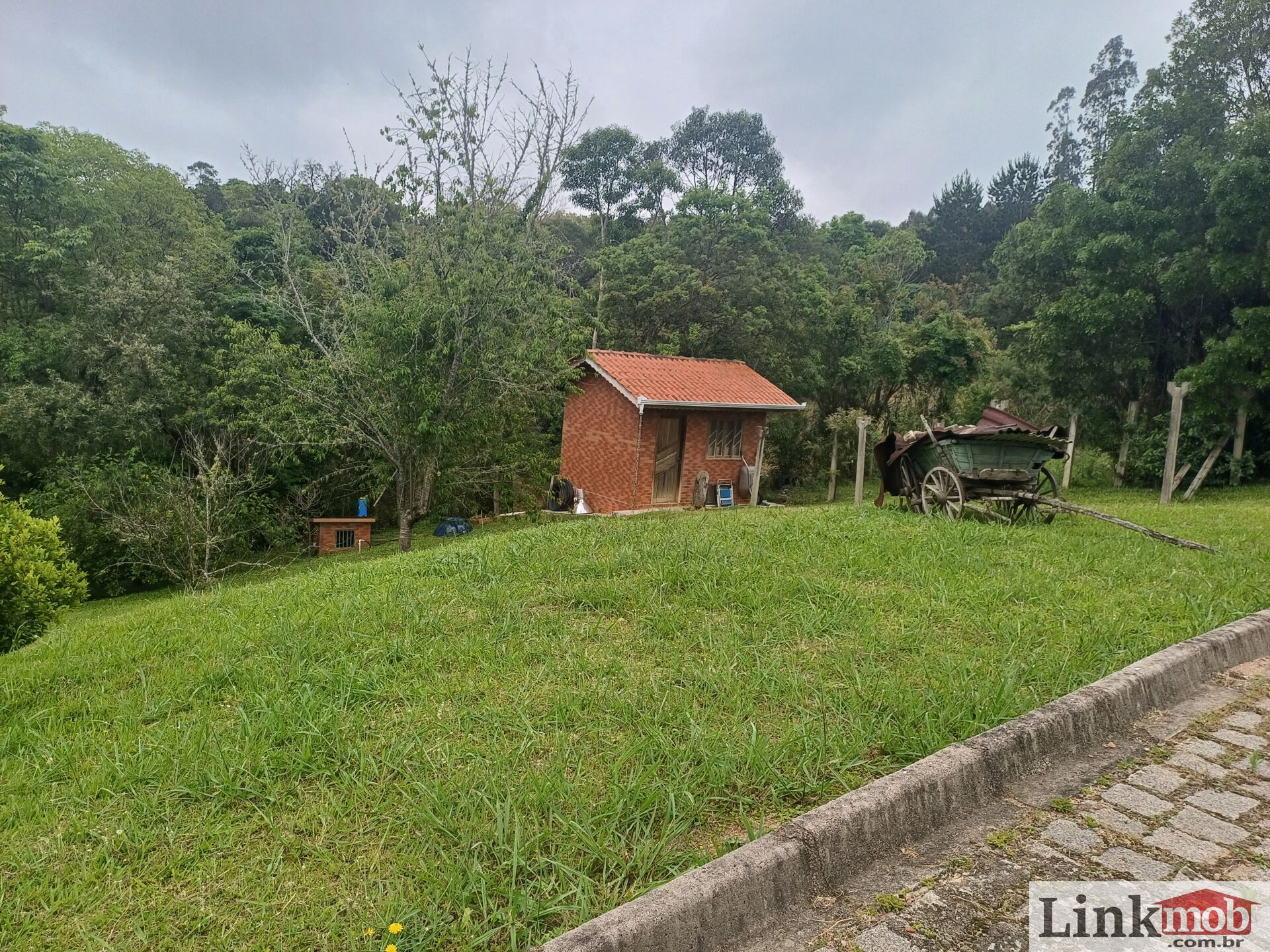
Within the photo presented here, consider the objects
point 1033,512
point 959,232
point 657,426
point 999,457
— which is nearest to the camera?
point 999,457

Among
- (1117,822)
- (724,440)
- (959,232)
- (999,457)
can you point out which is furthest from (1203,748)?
(959,232)

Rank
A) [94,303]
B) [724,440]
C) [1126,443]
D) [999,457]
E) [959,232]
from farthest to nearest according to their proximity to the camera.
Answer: [959,232] < [724,440] < [1126,443] < [94,303] < [999,457]

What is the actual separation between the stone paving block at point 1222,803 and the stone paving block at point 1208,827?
0.05 metres

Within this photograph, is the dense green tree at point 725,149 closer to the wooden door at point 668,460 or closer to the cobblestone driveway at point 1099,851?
the wooden door at point 668,460

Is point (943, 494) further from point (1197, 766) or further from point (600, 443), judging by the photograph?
point (600, 443)

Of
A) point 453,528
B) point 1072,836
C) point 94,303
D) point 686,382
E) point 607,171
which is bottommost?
point 453,528

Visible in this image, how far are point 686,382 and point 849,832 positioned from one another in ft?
46.7

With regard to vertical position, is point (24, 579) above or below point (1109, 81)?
below

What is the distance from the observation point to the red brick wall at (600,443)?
1542 cm

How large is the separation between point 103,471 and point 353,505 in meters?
4.93

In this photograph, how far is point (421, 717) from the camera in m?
3.01

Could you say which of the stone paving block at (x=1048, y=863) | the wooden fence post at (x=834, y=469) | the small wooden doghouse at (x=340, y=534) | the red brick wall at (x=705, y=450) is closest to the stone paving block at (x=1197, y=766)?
Answer: the stone paving block at (x=1048, y=863)

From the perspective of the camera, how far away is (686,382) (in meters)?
16.1

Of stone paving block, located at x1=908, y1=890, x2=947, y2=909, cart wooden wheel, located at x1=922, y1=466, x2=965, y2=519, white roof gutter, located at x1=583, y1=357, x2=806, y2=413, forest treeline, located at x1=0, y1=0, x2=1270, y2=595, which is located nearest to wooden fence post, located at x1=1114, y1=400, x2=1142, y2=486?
forest treeline, located at x1=0, y1=0, x2=1270, y2=595
